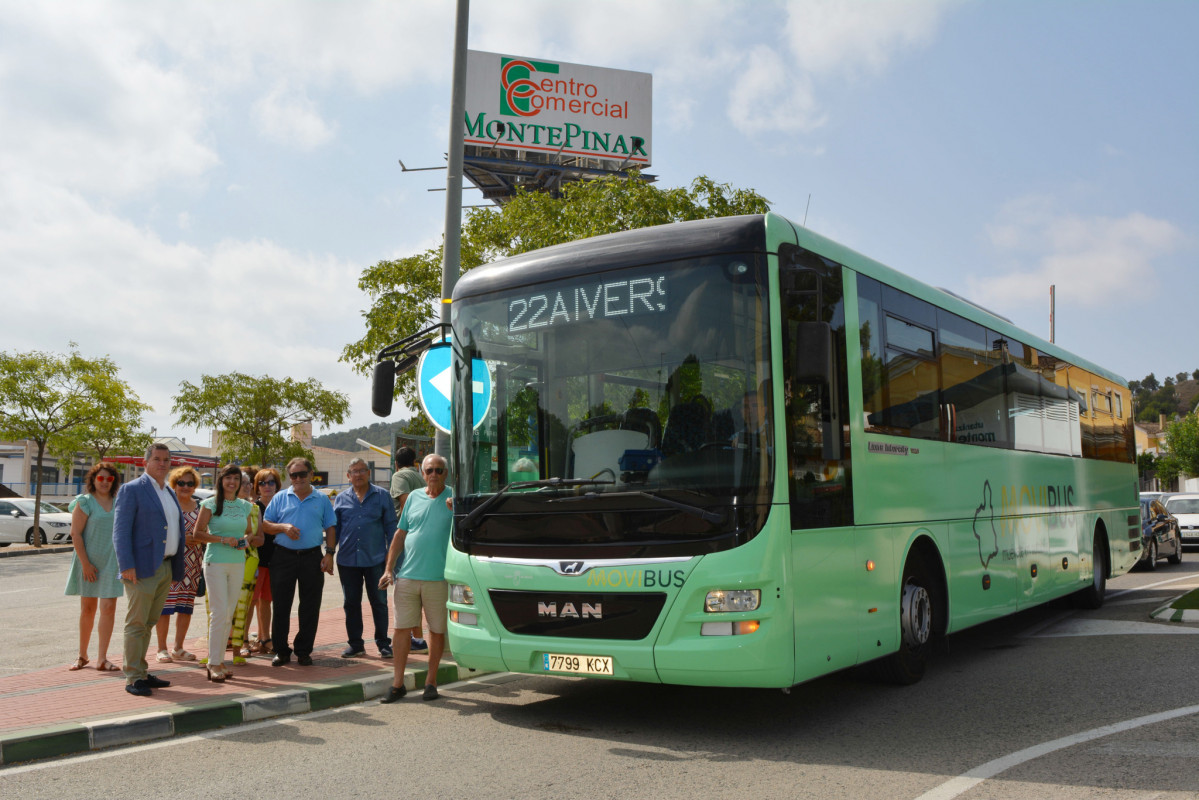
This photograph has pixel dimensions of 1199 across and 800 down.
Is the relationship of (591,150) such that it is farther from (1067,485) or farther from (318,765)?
(318,765)

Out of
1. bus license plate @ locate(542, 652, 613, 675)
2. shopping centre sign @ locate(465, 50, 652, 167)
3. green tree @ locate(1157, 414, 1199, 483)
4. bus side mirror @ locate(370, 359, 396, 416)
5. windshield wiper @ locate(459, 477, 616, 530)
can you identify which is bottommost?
bus license plate @ locate(542, 652, 613, 675)

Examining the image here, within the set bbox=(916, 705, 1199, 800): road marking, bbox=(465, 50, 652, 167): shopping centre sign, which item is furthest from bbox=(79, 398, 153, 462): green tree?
bbox=(916, 705, 1199, 800): road marking

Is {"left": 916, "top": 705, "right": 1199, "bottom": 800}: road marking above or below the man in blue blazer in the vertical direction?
below

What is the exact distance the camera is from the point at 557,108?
42375 mm

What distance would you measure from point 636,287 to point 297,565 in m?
4.21

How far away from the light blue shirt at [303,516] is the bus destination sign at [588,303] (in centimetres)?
302

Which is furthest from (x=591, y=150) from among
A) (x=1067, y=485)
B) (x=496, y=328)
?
(x=496, y=328)

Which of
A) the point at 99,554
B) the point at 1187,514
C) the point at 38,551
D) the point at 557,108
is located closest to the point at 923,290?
the point at 99,554

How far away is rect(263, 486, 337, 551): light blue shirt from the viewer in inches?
348

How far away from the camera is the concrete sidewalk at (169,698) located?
6.43 meters

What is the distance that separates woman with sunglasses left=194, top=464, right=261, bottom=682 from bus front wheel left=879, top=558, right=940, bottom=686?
17.1ft

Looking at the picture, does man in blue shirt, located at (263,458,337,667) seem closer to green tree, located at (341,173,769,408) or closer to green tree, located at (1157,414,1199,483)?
green tree, located at (341,173,769,408)

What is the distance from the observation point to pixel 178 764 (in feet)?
19.6

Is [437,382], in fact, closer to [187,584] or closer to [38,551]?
[187,584]
